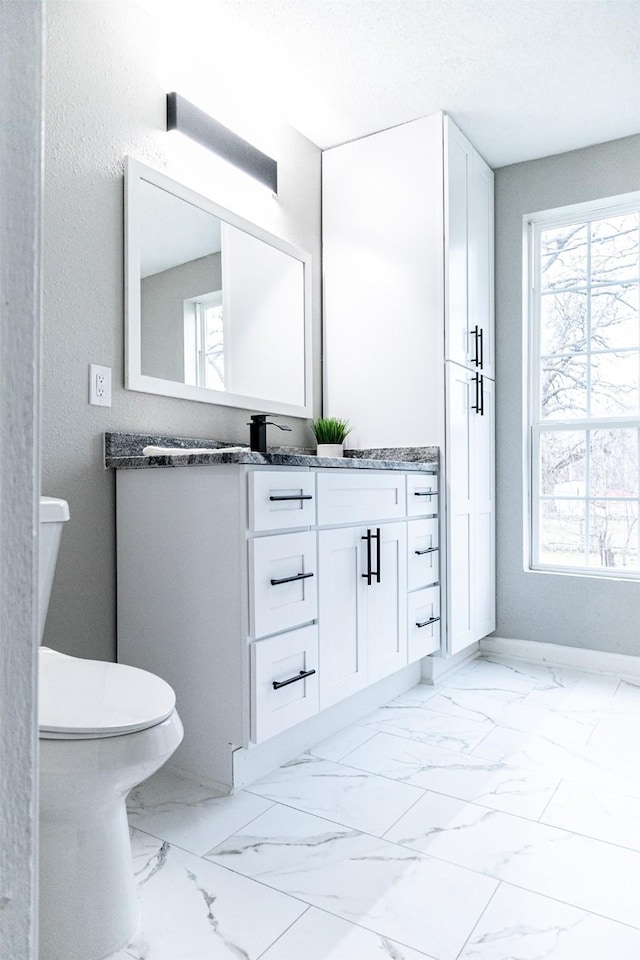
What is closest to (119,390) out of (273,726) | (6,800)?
(273,726)

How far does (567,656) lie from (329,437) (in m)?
1.53

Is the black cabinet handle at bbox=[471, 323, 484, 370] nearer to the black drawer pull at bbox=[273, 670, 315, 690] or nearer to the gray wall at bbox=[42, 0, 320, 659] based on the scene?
the gray wall at bbox=[42, 0, 320, 659]

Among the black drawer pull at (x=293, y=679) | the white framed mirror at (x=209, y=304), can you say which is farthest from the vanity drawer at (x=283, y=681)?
the white framed mirror at (x=209, y=304)

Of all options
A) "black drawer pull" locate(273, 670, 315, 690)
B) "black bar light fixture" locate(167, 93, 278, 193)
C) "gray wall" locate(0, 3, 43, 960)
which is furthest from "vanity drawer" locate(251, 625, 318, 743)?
"black bar light fixture" locate(167, 93, 278, 193)

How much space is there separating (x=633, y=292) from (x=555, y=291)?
0.36 meters

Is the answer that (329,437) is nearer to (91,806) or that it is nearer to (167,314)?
(167,314)

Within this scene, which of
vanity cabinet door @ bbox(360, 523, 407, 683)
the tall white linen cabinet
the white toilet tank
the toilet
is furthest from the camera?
the tall white linen cabinet

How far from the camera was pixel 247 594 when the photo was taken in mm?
1683

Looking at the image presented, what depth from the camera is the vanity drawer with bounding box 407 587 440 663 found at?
2.49m

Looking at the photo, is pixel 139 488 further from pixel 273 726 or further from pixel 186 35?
pixel 186 35

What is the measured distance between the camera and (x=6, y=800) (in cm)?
31

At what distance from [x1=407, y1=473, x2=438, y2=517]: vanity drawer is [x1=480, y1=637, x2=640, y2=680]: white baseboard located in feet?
3.08

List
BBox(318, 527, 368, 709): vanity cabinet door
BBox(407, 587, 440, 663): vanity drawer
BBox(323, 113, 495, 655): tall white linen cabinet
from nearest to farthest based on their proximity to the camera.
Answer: BBox(318, 527, 368, 709): vanity cabinet door → BBox(407, 587, 440, 663): vanity drawer → BBox(323, 113, 495, 655): tall white linen cabinet

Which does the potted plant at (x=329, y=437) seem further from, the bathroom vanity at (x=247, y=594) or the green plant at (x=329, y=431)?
the bathroom vanity at (x=247, y=594)
